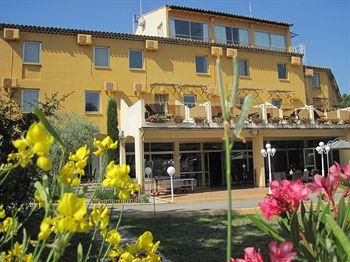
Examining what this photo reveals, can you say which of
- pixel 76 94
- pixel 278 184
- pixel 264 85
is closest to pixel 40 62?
pixel 76 94

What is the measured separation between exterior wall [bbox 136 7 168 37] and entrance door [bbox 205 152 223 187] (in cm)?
882

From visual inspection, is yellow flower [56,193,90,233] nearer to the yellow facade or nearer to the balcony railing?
the balcony railing

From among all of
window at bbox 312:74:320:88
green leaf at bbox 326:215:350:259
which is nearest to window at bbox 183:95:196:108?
window at bbox 312:74:320:88

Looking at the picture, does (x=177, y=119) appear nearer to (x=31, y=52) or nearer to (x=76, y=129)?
(x=76, y=129)

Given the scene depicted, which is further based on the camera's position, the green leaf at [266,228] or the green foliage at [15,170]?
the green foliage at [15,170]

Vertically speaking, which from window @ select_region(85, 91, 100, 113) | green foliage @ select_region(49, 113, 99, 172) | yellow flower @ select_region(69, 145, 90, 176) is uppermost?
window @ select_region(85, 91, 100, 113)

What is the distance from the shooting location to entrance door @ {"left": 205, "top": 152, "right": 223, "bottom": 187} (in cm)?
2361

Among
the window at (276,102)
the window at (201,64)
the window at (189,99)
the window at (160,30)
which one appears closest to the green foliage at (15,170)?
the window at (189,99)

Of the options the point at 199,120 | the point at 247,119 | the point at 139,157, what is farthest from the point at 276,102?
the point at 139,157

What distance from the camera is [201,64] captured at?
25.8 metres

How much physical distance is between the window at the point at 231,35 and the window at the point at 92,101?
998 centimetres

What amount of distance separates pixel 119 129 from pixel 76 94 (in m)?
3.10

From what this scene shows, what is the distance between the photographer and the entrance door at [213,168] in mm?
23609

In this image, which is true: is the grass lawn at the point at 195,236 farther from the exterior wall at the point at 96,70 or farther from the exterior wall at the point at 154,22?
the exterior wall at the point at 154,22
